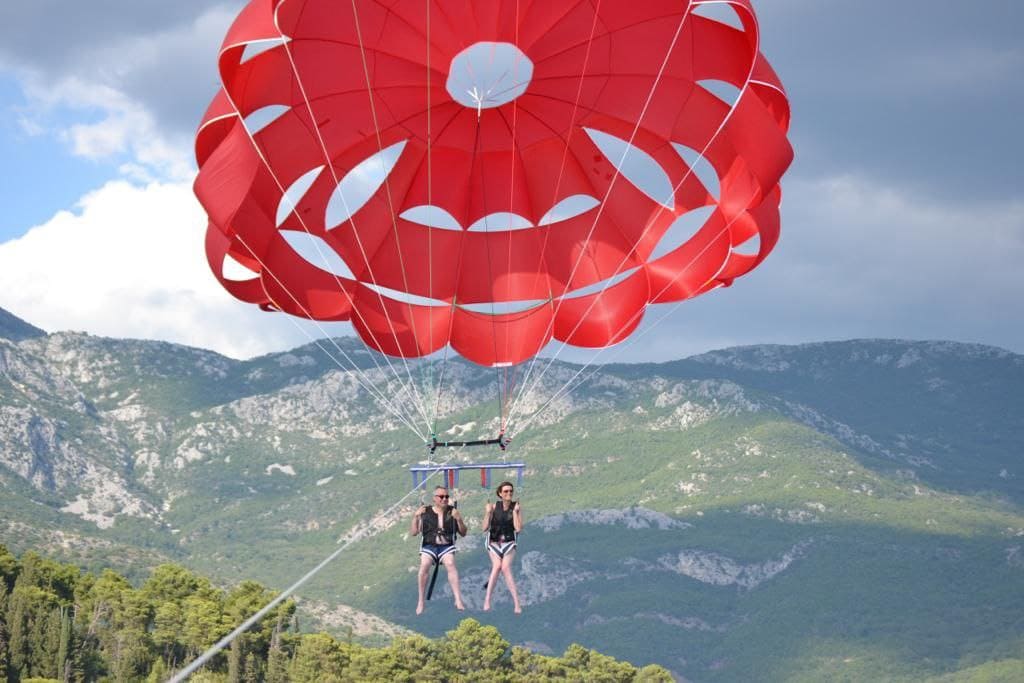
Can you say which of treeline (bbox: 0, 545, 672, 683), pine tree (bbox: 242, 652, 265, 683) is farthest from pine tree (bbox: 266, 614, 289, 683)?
pine tree (bbox: 242, 652, 265, 683)

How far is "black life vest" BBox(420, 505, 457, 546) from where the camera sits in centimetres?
2431

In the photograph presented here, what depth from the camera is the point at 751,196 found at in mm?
27203

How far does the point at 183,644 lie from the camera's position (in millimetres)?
85625

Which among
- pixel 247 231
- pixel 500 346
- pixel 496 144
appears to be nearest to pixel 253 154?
pixel 247 231

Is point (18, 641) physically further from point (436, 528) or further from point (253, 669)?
point (436, 528)

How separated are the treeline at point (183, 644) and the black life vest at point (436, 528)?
55272 millimetres

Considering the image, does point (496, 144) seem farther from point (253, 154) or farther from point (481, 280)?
point (253, 154)

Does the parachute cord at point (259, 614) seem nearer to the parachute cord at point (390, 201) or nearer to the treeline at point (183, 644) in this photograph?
the parachute cord at point (390, 201)

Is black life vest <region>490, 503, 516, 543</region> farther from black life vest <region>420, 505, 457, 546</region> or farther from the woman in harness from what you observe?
black life vest <region>420, 505, 457, 546</region>

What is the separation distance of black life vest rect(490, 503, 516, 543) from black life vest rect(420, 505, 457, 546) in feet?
2.20

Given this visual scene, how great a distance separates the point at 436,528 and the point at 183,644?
216ft

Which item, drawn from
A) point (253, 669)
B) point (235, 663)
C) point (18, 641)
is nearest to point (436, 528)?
point (18, 641)

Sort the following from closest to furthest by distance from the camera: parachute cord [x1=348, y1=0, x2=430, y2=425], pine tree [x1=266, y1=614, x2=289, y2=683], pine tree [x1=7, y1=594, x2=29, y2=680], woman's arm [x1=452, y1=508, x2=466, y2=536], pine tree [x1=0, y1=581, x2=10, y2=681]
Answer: woman's arm [x1=452, y1=508, x2=466, y2=536] → parachute cord [x1=348, y1=0, x2=430, y2=425] → pine tree [x1=0, y1=581, x2=10, y2=681] → pine tree [x1=7, y1=594, x2=29, y2=680] → pine tree [x1=266, y1=614, x2=289, y2=683]

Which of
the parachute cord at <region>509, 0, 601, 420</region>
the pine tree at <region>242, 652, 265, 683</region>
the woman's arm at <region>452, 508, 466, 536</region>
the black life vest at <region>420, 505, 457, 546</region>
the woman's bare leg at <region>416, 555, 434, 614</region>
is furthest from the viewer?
the pine tree at <region>242, 652, 265, 683</region>
